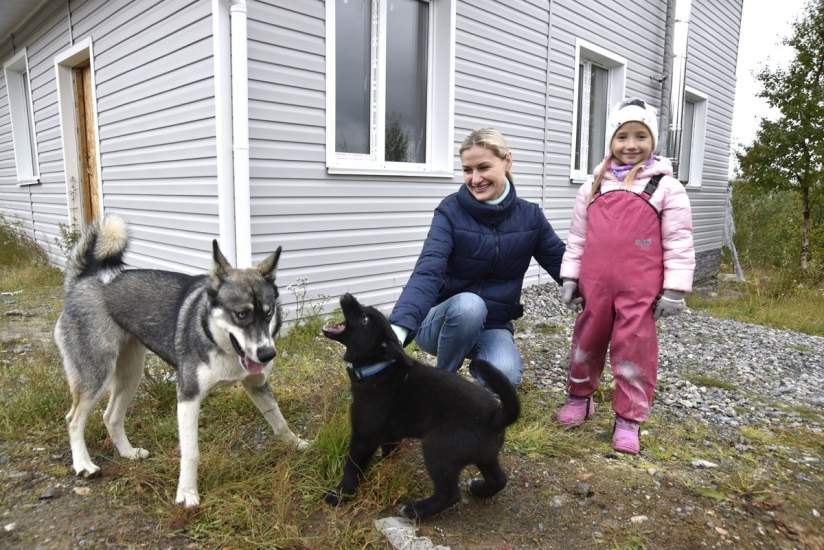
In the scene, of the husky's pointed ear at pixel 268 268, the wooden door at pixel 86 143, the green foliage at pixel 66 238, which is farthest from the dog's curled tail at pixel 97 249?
the wooden door at pixel 86 143

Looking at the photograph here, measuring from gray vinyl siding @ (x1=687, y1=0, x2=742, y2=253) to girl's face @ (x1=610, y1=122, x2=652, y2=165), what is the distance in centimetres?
918

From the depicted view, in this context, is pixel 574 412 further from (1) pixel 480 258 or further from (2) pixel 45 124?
(2) pixel 45 124

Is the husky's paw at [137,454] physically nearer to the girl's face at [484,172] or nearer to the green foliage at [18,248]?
the girl's face at [484,172]

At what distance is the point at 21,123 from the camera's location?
9.61m

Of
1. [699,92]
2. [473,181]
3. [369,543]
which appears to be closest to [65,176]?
[473,181]

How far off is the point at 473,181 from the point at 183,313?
1.67 meters

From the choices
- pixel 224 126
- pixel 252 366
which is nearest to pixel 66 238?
pixel 224 126

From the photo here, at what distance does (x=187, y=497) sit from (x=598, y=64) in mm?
8981

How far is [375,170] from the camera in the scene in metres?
5.37

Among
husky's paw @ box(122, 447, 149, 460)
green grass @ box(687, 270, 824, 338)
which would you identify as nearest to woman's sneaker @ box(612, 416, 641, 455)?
husky's paw @ box(122, 447, 149, 460)

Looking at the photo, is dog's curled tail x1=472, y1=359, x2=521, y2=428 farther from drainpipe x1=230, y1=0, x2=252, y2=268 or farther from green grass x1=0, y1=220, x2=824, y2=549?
drainpipe x1=230, y1=0, x2=252, y2=268

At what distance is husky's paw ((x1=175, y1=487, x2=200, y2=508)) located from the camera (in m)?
2.19

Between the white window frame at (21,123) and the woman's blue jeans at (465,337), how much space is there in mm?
9758

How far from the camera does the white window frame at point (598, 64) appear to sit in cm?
797
